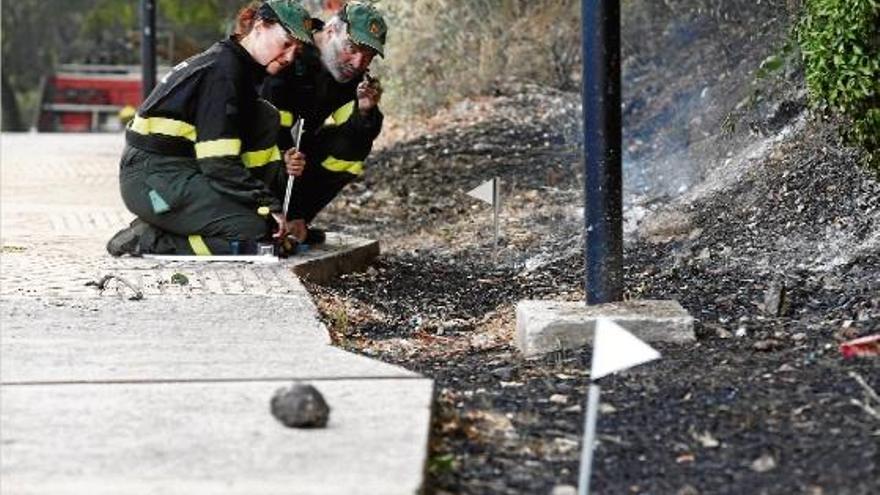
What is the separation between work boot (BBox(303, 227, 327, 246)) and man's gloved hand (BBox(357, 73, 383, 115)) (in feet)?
2.35

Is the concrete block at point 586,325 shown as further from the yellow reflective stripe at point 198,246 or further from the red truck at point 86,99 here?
the red truck at point 86,99

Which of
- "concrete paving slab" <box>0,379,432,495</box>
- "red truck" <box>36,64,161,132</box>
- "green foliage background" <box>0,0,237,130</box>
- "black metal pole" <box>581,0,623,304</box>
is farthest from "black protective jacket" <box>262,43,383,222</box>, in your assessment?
"red truck" <box>36,64,161,132</box>

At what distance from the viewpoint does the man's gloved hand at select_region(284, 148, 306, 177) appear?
33.4ft

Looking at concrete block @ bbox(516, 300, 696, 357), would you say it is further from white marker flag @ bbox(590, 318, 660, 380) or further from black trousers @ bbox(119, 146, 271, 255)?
black trousers @ bbox(119, 146, 271, 255)

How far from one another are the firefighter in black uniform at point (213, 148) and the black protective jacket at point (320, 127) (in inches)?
10.2

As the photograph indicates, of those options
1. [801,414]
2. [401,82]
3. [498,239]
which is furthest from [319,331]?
[401,82]

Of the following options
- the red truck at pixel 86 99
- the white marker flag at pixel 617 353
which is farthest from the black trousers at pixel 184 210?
the red truck at pixel 86 99

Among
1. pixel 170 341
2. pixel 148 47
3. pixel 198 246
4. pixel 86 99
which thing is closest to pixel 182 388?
pixel 170 341

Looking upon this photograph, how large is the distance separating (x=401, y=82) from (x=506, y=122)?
2.87 meters

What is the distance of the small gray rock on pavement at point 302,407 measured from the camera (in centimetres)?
570

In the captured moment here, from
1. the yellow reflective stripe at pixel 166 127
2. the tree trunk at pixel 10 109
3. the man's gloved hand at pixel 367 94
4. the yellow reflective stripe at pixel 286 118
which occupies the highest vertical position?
the man's gloved hand at pixel 367 94

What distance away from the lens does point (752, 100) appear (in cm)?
1216

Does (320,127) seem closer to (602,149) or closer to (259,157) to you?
(259,157)

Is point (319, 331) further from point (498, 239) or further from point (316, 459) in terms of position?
point (498, 239)
